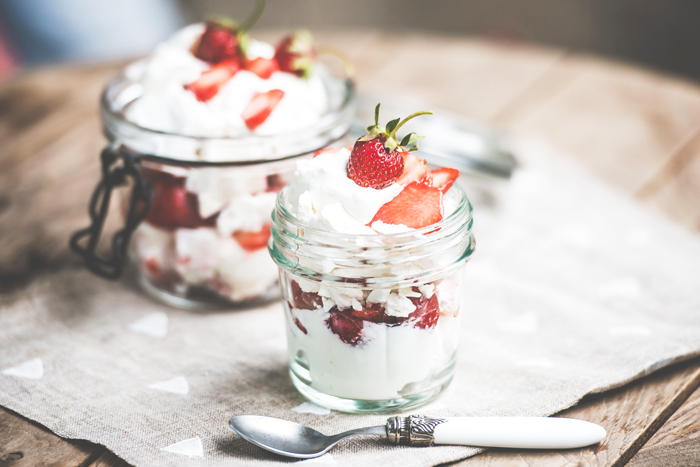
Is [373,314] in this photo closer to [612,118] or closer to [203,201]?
[203,201]

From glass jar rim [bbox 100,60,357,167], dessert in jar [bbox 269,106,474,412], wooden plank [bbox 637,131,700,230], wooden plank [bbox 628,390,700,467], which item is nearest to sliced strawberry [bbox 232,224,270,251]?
glass jar rim [bbox 100,60,357,167]

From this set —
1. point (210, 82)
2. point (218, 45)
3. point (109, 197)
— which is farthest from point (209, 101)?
point (109, 197)

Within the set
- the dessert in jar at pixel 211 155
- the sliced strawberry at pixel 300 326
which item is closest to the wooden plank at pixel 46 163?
the dessert in jar at pixel 211 155

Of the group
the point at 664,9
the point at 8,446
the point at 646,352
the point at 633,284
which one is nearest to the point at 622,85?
the point at 633,284

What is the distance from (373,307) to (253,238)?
0.37 meters

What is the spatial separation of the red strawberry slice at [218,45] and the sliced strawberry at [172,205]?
0.25m

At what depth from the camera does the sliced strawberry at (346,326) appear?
0.80 m

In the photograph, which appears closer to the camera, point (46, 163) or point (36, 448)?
point (36, 448)

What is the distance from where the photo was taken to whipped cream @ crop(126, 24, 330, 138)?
Result: 1.08 m

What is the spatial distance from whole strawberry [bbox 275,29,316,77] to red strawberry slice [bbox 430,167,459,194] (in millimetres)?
433

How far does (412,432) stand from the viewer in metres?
0.79

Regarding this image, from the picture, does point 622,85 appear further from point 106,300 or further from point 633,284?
point 106,300

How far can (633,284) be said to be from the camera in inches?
46.7

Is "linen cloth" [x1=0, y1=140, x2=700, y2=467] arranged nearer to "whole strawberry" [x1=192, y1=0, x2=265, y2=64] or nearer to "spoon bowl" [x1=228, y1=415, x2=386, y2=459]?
"spoon bowl" [x1=228, y1=415, x2=386, y2=459]
